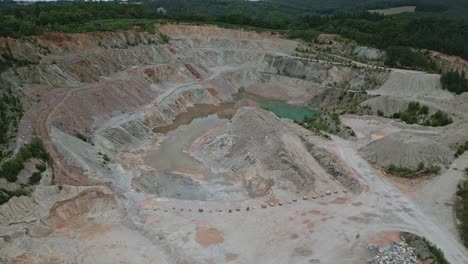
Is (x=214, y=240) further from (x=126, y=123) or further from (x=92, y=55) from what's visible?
(x=92, y=55)

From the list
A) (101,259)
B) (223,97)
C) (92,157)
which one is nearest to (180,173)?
(92,157)

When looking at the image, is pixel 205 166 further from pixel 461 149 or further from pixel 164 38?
pixel 164 38

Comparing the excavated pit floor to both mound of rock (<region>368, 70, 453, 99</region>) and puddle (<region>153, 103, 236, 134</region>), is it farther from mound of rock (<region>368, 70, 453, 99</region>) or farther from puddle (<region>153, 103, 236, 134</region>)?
mound of rock (<region>368, 70, 453, 99</region>)

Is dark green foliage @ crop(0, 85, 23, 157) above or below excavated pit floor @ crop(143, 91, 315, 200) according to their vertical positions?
above

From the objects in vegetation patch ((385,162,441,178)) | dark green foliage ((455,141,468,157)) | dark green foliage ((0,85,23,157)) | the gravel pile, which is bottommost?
the gravel pile

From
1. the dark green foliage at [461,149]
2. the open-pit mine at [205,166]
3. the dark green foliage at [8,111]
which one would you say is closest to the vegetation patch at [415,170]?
the open-pit mine at [205,166]

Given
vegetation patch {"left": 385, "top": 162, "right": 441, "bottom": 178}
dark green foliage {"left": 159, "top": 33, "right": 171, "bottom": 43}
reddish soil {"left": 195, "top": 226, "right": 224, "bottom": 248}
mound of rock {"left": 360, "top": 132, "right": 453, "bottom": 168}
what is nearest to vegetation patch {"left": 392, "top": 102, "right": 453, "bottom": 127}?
mound of rock {"left": 360, "top": 132, "right": 453, "bottom": 168}
